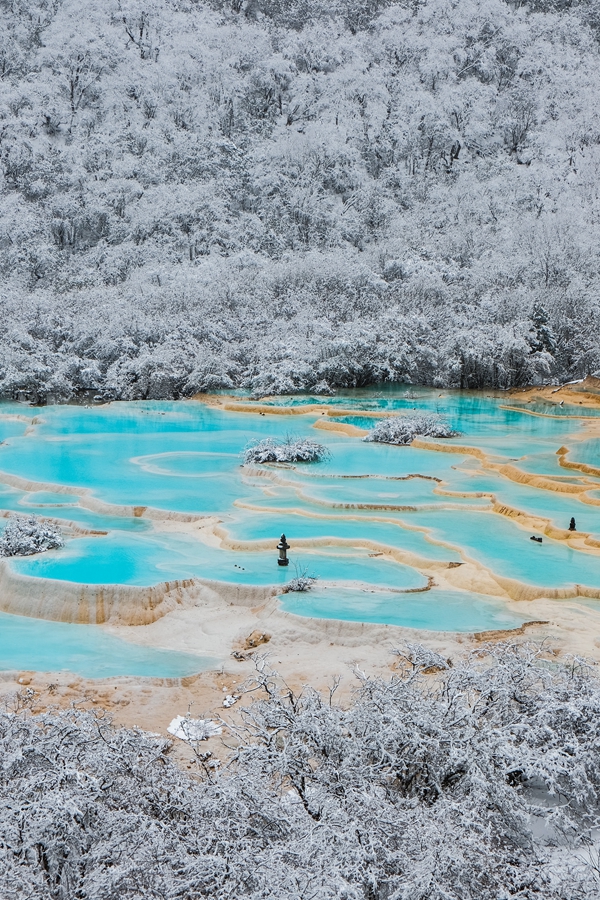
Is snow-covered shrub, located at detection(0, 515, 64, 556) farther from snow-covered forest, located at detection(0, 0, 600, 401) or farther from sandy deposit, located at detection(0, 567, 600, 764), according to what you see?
snow-covered forest, located at detection(0, 0, 600, 401)

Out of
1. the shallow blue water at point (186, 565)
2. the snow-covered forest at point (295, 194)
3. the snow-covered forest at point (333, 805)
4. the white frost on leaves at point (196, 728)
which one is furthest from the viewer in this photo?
the snow-covered forest at point (295, 194)

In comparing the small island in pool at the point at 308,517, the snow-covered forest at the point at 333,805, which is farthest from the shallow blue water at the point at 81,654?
the snow-covered forest at the point at 333,805

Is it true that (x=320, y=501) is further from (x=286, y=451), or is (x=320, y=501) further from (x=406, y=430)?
(x=406, y=430)

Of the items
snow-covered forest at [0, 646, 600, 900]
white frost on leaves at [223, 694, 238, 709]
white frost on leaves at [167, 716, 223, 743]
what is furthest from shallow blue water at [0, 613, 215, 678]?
snow-covered forest at [0, 646, 600, 900]

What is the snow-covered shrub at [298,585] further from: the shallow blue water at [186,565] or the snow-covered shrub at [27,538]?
the snow-covered shrub at [27,538]

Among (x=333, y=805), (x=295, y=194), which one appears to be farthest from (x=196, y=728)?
(x=295, y=194)

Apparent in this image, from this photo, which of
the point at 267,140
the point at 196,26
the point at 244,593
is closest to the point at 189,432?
the point at 244,593
